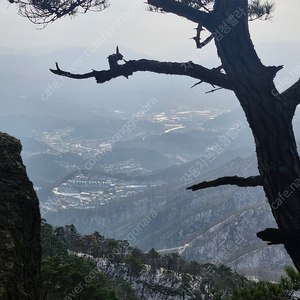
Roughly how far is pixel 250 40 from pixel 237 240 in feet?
216

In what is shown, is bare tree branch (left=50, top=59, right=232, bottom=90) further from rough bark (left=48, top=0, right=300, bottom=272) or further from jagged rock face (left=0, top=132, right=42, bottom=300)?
jagged rock face (left=0, top=132, right=42, bottom=300)

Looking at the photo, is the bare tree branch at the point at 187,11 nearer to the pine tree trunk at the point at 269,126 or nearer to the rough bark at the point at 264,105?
the rough bark at the point at 264,105

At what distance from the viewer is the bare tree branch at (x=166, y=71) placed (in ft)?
8.40

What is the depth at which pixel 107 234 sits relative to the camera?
280 ft

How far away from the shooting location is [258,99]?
7.58 feet

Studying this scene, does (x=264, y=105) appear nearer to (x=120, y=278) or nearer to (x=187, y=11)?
(x=187, y=11)

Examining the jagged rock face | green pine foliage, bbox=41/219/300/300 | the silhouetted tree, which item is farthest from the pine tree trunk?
the jagged rock face

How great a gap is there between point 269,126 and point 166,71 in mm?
1007

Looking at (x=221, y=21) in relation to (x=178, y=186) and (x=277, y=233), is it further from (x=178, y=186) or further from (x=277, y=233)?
(x=178, y=186)

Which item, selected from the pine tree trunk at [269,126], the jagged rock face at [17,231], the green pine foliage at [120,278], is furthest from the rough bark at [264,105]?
the jagged rock face at [17,231]

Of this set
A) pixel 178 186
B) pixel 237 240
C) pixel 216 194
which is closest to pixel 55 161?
pixel 178 186

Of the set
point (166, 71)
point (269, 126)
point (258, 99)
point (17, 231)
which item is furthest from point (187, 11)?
point (17, 231)

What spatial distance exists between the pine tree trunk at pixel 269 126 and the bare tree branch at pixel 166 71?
0.46 feet

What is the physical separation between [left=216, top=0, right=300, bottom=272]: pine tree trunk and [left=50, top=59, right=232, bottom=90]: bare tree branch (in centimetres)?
14
